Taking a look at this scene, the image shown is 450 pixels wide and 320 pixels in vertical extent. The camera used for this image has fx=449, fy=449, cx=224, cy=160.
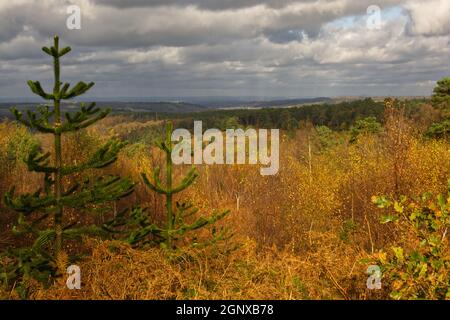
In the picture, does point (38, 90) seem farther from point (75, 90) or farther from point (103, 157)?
A: point (103, 157)

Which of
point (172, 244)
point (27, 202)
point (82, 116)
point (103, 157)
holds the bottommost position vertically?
point (172, 244)

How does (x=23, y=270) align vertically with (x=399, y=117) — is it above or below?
below

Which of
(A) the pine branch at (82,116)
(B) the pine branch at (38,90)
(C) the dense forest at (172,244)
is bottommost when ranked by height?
(C) the dense forest at (172,244)

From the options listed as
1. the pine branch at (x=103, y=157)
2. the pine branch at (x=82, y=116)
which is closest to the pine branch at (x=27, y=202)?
the pine branch at (x=103, y=157)

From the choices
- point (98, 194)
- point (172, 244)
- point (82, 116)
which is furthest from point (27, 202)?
point (172, 244)

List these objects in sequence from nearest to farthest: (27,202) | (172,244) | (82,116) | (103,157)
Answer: (27,202) < (82,116) < (103,157) < (172,244)

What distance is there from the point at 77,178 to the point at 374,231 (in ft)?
43.4

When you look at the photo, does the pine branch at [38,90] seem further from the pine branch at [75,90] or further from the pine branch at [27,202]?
the pine branch at [27,202]

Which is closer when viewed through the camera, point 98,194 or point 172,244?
point 98,194

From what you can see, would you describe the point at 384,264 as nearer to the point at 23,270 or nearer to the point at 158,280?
the point at 158,280

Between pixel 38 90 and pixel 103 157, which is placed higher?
pixel 38 90

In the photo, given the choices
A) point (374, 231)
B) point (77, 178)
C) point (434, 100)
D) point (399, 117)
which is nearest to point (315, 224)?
point (374, 231)

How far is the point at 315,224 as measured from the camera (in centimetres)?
2322
